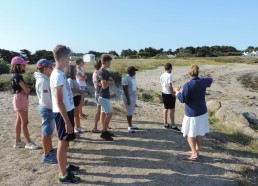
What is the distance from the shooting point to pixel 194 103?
19.6ft

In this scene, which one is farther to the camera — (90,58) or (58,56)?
(90,58)

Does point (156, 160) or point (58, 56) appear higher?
point (58, 56)

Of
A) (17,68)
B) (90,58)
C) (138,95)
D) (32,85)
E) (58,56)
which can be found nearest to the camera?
(58,56)

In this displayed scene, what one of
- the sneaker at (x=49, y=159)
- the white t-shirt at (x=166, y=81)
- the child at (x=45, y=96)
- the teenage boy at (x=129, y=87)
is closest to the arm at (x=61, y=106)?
the child at (x=45, y=96)

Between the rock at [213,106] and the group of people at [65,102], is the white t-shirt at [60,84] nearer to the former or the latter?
the group of people at [65,102]

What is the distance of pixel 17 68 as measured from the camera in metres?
5.82

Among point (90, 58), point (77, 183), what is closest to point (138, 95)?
point (77, 183)

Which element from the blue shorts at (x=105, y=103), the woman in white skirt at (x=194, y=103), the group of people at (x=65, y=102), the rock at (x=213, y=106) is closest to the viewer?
the group of people at (x=65, y=102)

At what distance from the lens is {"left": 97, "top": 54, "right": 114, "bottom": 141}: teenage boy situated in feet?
21.8

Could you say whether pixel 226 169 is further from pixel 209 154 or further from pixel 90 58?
pixel 90 58

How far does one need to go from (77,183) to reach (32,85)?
365 inches

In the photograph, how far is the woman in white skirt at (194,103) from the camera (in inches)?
232

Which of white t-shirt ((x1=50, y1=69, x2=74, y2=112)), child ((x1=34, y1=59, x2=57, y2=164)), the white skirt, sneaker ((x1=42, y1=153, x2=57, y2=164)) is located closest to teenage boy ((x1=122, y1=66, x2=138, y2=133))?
→ the white skirt

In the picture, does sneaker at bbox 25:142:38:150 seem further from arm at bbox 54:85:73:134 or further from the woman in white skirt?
the woman in white skirt
